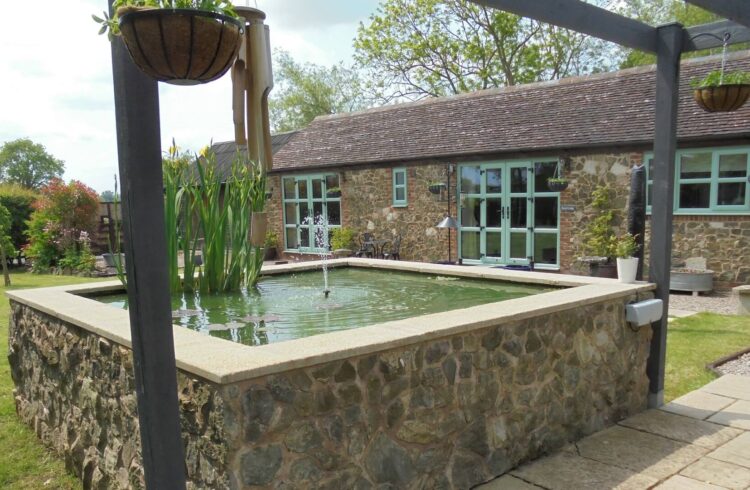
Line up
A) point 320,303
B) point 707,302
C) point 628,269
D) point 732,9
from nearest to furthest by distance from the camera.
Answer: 1. point 732,9
2. point 628,269
3. point 320,303
4. point 707,302

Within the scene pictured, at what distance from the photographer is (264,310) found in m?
4.37

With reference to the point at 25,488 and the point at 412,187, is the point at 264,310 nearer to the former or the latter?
the point at 25,488

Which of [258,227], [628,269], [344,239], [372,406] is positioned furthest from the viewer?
[344,239]

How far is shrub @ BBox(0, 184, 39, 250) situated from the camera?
55.8 ft

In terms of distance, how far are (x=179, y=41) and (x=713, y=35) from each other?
405 centimetres

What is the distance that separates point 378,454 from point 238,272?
3036 millimetres

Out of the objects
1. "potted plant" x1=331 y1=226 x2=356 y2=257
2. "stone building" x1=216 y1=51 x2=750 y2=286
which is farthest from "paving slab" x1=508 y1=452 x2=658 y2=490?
"potted plant" x1=331 y1=226 x2=356 y2=257

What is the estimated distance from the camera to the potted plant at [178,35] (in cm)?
165

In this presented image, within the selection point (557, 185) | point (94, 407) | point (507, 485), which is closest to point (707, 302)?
point (557, 185)

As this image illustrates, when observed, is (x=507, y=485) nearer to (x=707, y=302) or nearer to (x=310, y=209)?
(x=707, y=302)

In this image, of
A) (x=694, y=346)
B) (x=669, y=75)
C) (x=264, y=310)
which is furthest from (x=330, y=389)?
(x=694, y=346)

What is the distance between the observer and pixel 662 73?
4246 millimetres

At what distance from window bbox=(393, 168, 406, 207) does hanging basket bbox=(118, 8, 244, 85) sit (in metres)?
11.2

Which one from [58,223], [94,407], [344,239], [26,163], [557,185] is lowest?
[94,407]
